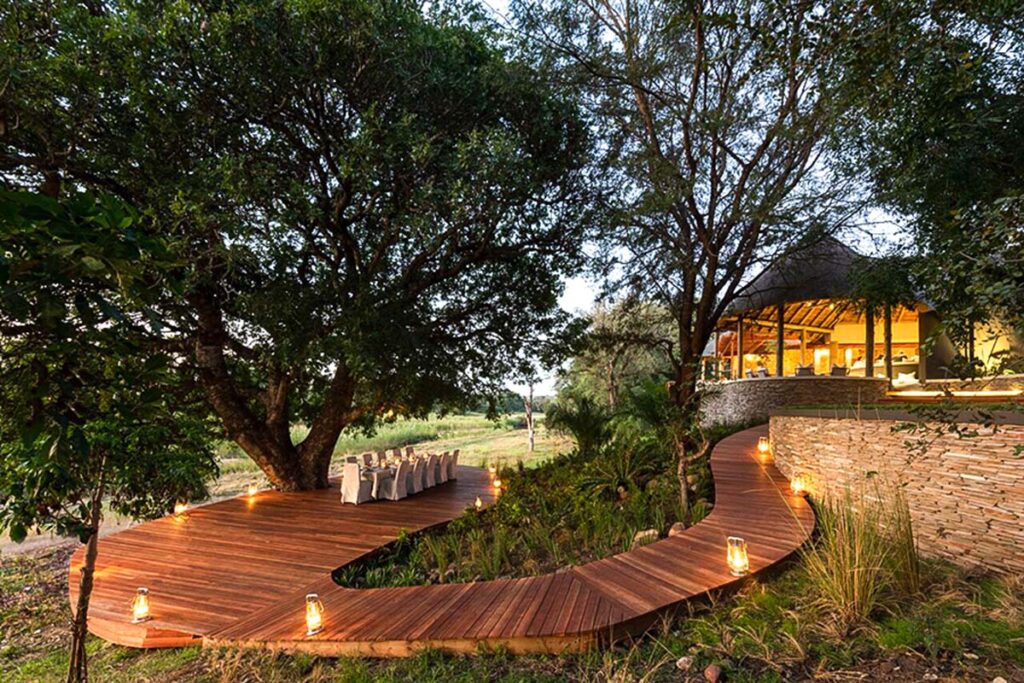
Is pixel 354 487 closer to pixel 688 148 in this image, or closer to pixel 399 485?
pixel 399 485

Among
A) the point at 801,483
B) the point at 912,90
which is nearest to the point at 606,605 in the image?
the point at 801,483

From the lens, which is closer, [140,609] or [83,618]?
[83,618]

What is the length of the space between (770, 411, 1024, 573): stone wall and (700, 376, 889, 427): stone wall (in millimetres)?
7148

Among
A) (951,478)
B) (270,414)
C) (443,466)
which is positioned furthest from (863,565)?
(270,414)

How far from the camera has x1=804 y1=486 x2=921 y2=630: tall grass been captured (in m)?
3.00

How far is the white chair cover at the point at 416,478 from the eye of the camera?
9047 millimetres

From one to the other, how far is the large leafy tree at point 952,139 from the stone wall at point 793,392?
645 cm

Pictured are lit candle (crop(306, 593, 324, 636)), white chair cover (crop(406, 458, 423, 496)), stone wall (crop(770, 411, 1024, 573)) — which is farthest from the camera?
white chair cover (crop(406, 458, 423, 496))

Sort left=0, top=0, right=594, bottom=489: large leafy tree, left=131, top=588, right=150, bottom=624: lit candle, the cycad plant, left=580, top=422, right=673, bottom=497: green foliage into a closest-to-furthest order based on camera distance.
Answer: left=131, top=588, right=150, bottom=624: lit candle
left=0, top=0, right=594, bottom=489: large leafy tree
left=580, top=422, right=673, bottom=497: green foliage
the cycad plant

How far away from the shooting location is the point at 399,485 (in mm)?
8672

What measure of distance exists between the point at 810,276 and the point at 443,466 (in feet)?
35.1

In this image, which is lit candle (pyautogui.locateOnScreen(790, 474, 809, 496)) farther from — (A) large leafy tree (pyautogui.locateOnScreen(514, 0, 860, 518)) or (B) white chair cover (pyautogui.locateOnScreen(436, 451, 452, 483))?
(B) white chair cover (pyautogui.locateOnScreen(436, 451, 452, 483))

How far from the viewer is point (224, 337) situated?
8164 mm

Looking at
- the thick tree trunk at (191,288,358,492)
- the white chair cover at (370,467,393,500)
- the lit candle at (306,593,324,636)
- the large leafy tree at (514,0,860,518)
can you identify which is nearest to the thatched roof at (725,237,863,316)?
the large leafy tree at (514,0,860,518)
